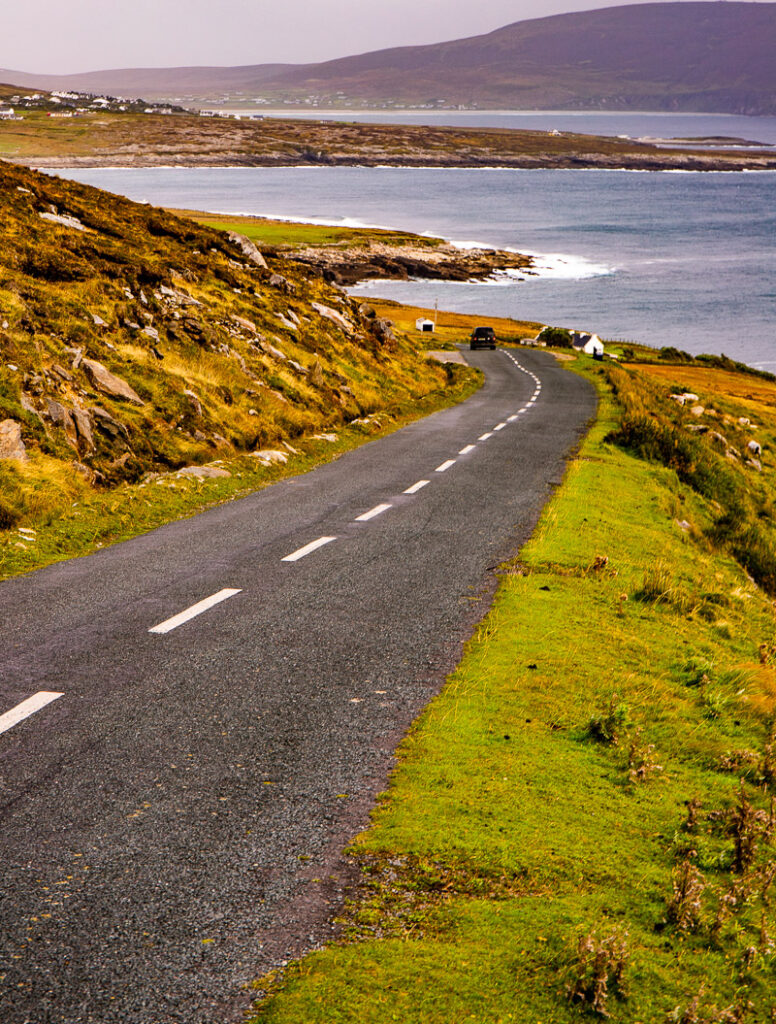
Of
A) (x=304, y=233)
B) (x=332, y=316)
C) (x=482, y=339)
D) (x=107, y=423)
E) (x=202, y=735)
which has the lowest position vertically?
(x=482, y=339)

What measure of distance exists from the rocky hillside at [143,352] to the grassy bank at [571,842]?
8230 millimetres

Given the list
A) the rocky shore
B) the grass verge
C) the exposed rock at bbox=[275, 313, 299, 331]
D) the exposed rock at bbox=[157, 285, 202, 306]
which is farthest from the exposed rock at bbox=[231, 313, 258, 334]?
the rocky shore

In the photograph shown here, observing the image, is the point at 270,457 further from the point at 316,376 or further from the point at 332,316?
the point at 332,316

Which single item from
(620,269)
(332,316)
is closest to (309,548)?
(332,316)

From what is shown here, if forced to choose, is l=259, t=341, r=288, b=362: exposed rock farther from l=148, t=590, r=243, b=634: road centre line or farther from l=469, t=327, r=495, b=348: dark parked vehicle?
l=469, t=327, r=495, b=348: dark parked vehicle

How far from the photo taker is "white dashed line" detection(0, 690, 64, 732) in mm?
6090

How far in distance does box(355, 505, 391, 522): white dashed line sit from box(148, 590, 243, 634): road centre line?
4.07 m

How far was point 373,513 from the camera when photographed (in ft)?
44.8

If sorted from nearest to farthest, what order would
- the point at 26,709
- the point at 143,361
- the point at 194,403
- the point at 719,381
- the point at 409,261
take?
the point at 26,709
the point at 194,403
the point at 143,361
the point at 719,381
the point at 409,261

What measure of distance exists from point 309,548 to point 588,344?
196 feet

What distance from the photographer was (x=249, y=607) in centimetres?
887

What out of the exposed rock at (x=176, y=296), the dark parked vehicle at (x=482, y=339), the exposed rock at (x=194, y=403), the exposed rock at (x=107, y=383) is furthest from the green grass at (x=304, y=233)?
the exposed rock at (x=107, y=383)

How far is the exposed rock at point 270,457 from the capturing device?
18231mm

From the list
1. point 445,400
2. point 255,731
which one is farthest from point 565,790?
point 445,400
